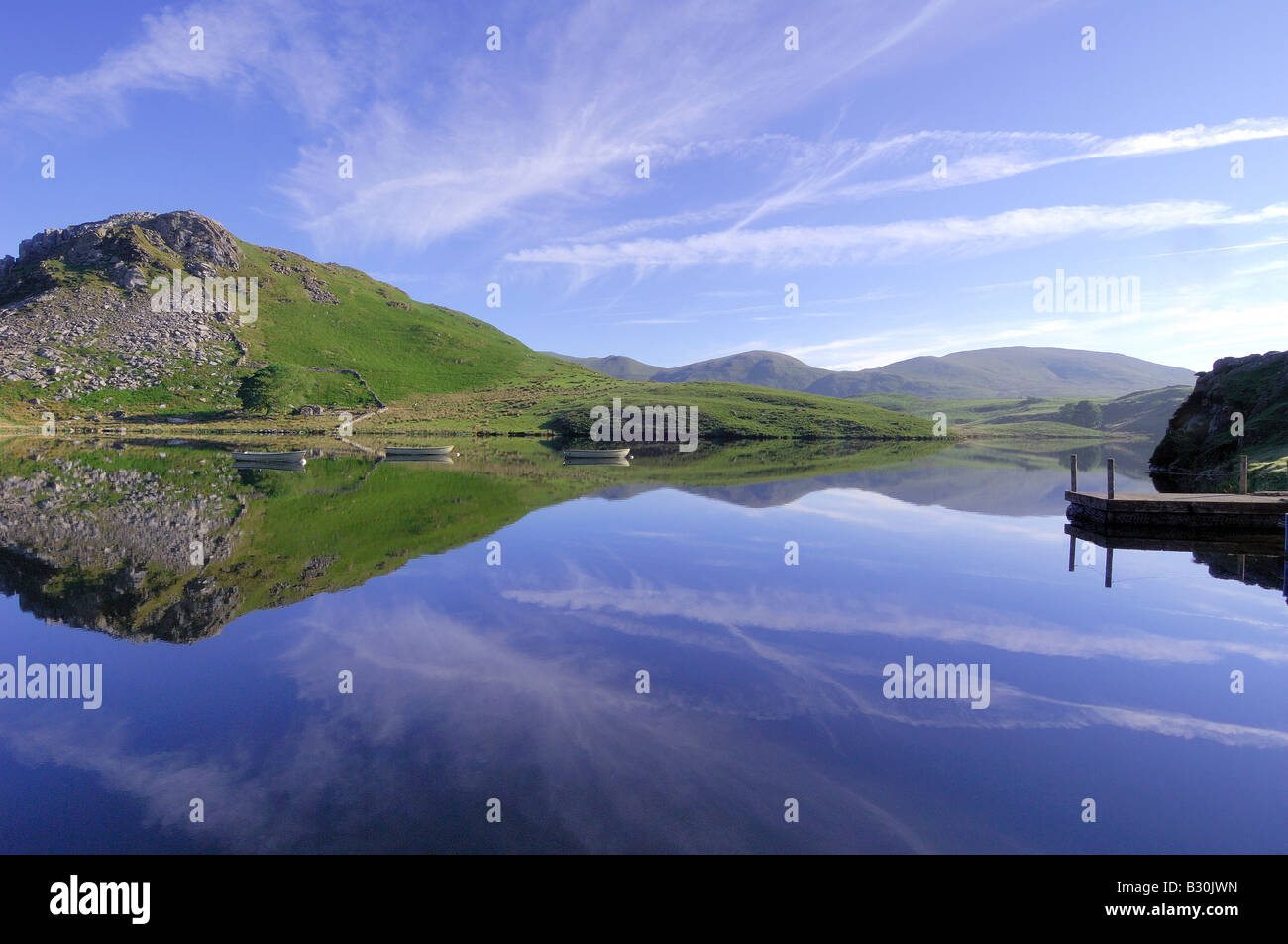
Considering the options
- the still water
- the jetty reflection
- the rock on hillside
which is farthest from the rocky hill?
the rock on hillside

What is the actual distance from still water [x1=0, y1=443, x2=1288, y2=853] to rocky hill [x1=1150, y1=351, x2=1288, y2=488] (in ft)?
102

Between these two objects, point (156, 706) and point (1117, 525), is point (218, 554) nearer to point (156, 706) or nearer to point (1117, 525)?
point (156, 706)

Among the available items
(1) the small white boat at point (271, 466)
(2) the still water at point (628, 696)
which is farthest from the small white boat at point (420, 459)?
(2) the still water at point (628, 696)

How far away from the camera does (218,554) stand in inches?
985

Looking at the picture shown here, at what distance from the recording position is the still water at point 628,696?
28.0ft

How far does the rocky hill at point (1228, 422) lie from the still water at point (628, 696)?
31.2 meters

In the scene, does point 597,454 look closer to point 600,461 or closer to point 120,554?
point 600,461

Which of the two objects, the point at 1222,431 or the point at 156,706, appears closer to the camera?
the point at 156,706

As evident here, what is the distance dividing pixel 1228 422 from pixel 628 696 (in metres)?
68.3

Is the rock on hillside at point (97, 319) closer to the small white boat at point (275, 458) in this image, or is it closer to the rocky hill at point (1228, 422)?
the small white boat at point (275, 458)

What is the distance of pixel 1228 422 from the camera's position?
183 ft

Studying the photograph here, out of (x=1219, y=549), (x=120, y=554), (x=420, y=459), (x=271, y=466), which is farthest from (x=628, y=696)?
(x=420, y=459)
